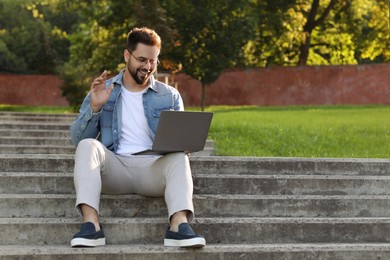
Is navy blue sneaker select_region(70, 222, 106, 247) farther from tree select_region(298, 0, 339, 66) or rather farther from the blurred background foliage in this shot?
tree select_region(298, 0, 339, 66)

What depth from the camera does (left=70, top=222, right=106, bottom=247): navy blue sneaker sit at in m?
4.72

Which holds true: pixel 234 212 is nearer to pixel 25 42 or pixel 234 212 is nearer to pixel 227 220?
pixel 227 220

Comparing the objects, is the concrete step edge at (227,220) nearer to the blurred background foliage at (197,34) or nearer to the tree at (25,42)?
the blurred background foliage at (197,34)

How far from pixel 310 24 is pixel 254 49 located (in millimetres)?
2623

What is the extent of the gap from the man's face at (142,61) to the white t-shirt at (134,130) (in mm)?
198

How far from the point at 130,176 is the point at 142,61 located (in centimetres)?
78

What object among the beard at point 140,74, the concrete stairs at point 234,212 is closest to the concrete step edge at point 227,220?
the concrete stairs at point 234,212

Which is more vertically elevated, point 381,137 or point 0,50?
point 0,50

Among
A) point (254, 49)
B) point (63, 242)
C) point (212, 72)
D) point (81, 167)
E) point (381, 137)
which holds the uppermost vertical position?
point (254, 49)

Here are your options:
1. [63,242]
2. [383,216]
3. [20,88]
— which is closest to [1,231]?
[63,242]

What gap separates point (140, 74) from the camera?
17.8 ft

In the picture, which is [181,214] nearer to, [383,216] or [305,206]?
[305,206]

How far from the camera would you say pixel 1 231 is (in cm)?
510

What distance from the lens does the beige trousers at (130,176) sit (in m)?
4.91
